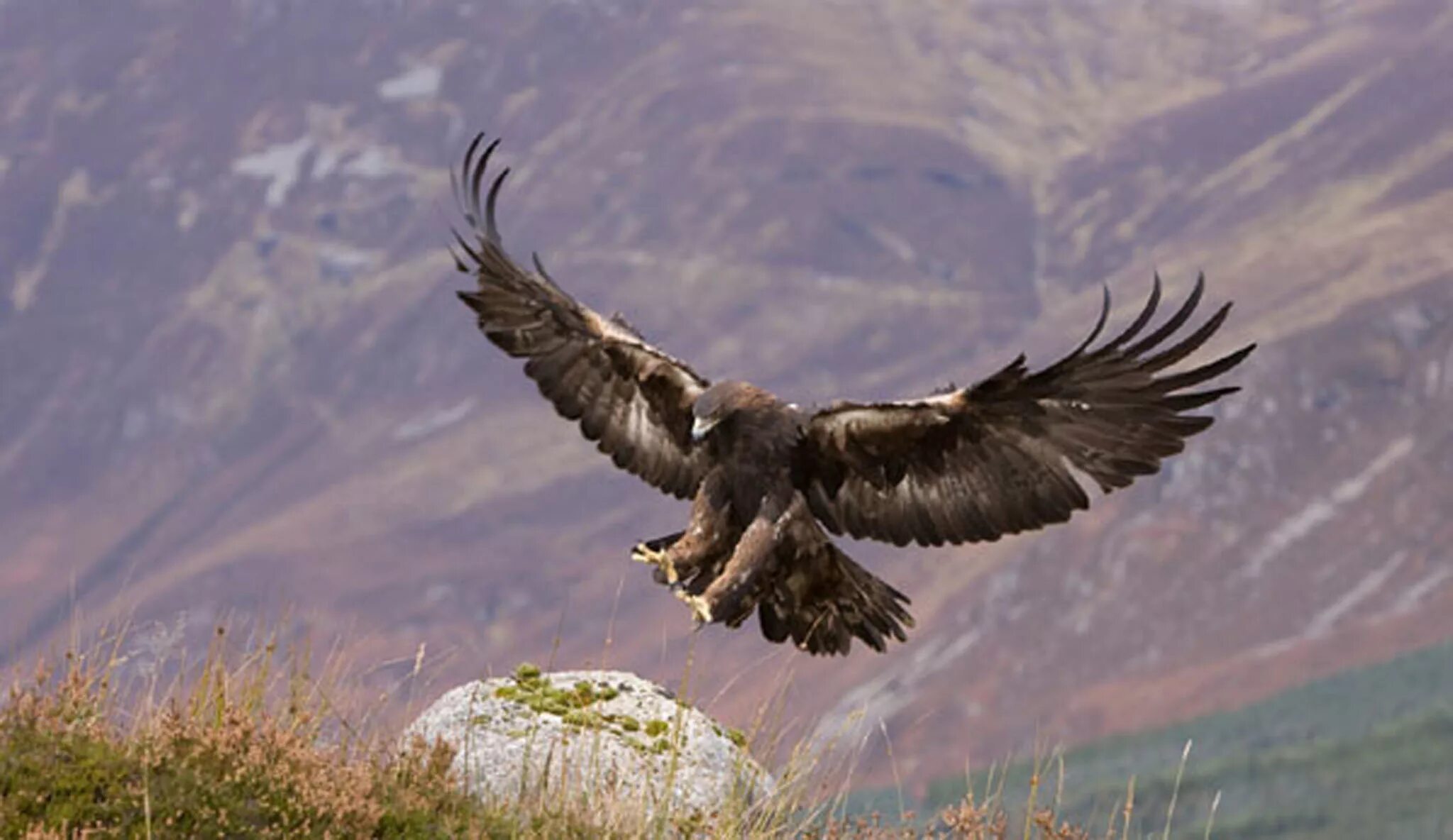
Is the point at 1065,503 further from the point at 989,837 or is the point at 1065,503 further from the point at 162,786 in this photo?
the point at 162,786

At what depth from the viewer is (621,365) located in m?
11.8

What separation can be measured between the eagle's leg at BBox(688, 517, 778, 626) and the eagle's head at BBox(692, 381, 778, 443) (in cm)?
55

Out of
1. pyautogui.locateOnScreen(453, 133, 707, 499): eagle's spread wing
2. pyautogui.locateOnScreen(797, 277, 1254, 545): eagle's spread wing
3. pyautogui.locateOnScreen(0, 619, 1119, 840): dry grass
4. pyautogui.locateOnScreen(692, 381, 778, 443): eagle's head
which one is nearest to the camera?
pyautogui.locateOnScreen(0, 619, 1119, 840): dry grass

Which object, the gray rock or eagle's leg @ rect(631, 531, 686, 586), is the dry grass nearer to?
the gray rock

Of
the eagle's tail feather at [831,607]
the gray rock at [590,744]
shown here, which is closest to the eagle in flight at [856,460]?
the eagle's tail feather at [831,607]

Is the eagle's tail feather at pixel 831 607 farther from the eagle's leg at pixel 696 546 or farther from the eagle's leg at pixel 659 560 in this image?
the eagle's leg at pixel 659 560

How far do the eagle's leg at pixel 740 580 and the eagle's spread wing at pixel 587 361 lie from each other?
996 millimetres

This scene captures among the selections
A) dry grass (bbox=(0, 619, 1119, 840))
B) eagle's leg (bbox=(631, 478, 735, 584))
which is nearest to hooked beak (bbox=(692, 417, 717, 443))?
eagle's leg (bbox=(631, 478, 735, 584))

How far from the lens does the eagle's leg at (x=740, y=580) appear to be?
1041cm

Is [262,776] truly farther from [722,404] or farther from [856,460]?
[856,460]

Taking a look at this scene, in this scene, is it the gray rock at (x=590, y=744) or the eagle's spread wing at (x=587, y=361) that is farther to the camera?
the eagle's spread wing at (x=587, y=361)

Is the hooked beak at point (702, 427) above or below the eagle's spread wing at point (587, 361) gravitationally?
below

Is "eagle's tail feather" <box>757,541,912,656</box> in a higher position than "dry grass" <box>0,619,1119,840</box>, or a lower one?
higher

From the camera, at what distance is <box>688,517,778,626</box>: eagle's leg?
10414mm
